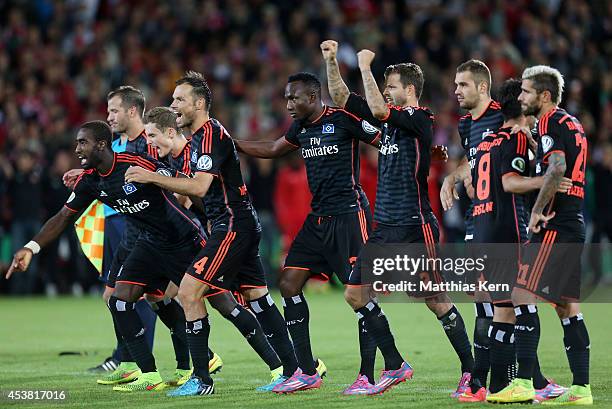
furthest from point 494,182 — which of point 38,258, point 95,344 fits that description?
point 38,258

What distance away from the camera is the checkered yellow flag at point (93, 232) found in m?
10.9

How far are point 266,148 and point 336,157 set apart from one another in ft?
2.40

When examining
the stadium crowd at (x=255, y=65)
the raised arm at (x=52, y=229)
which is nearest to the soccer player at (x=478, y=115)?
the raised arm at (x=52, y=229)

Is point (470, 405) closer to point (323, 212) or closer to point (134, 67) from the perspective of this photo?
point (323, 212)

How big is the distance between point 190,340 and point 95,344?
417cm

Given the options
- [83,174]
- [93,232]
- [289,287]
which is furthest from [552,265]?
[93,232]

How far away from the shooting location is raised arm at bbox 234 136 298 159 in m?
9.52

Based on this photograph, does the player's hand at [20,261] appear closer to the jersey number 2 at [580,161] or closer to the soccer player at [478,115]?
the soccer player at [478,115]

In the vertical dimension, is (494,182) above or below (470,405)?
above

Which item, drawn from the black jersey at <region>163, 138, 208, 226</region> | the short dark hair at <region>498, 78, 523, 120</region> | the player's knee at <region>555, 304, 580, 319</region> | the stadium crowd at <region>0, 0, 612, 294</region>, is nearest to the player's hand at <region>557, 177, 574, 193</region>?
the short dark hair at <region>498, 78, 523, 120</region>

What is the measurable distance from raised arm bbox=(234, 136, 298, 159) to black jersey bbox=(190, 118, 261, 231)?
1.49ft

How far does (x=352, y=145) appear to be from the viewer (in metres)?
9.26

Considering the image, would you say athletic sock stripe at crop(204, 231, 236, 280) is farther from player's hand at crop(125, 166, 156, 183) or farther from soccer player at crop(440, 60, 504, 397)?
soccer player at crop(440, 60, 504, 397)

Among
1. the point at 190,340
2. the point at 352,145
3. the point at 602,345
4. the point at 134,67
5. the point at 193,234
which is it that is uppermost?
the point at 134,67
